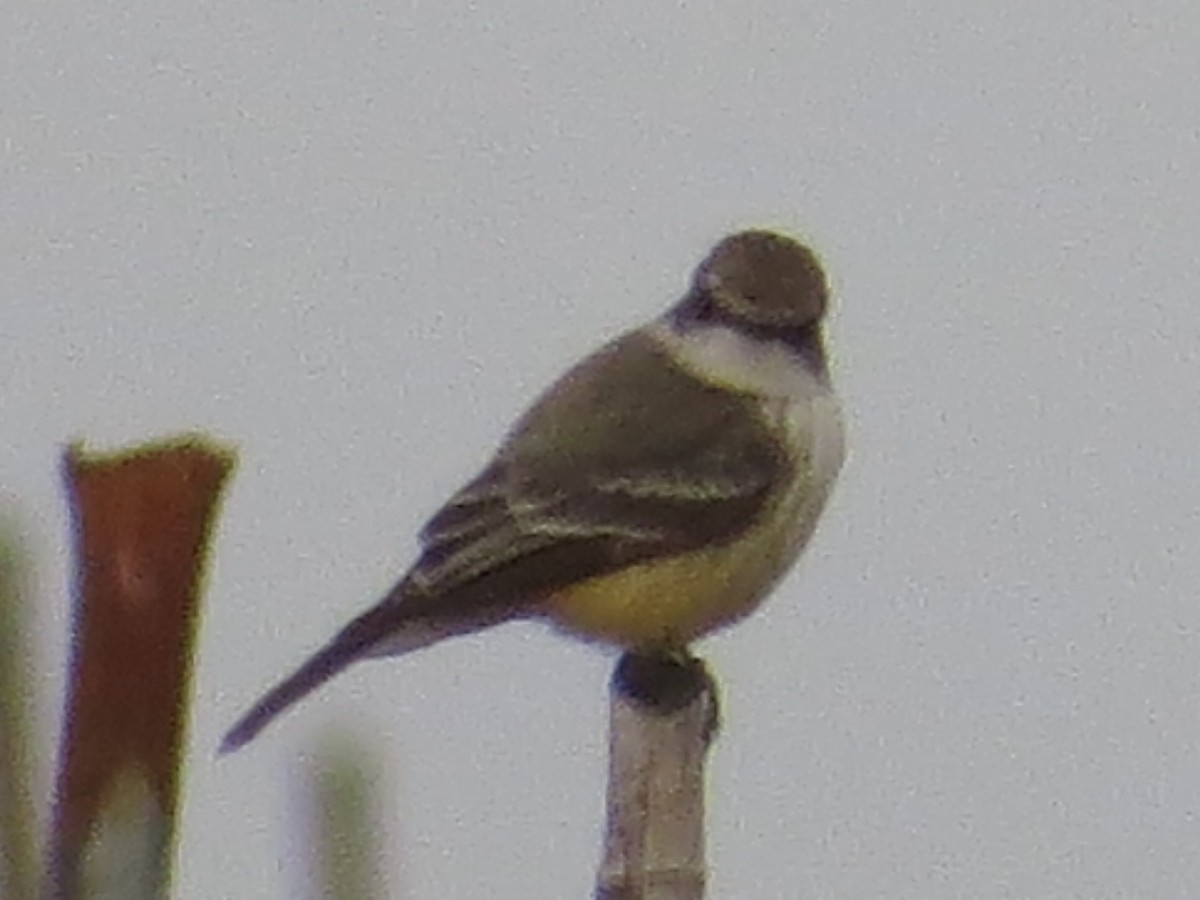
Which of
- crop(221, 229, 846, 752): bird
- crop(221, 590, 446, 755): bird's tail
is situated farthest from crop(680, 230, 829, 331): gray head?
crop(221, 590, 446, 755): bird's tail

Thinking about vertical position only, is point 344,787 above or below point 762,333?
below

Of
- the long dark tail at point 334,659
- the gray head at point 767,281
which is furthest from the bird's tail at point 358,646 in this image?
the gray head at point 767,281

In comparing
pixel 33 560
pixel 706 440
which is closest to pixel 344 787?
pixel 33 560

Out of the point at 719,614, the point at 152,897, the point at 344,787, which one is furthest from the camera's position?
the point at 719,614

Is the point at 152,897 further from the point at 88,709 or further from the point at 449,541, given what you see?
the point at 449,541

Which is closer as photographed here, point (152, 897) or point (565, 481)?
point (152, 897)

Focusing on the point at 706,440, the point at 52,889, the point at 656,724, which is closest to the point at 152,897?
the point at 52,889

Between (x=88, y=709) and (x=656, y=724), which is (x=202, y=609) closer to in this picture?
(x=88, y=709)

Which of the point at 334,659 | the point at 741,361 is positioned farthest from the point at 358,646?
the point at 741,361

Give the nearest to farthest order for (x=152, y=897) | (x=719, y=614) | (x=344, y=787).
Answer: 1. (x=152, y=897)
2. (x=344, y=787)
3. (x=719, y=614)
